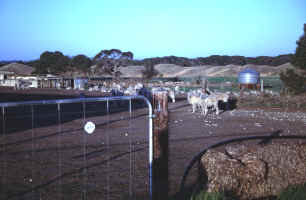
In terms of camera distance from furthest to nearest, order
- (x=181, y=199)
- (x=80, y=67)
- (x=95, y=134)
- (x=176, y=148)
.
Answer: (x=80, y=67) → (x=95, y=134) → (x=176, y=148) → (x=181, y=199)

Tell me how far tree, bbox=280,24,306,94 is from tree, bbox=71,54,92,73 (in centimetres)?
6758

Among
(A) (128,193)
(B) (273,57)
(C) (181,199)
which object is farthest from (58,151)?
(B) (273,57)

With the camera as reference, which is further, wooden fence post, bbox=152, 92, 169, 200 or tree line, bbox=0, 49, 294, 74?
tree line, bbox=0, 49, 294, 74

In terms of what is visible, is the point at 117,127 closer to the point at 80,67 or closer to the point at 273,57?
the point at 80,67

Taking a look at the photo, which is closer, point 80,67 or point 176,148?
point 176,148

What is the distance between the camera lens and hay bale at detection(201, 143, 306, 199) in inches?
203

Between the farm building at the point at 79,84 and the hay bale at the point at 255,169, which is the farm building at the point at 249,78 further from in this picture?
the hay bale at the point at 255,169

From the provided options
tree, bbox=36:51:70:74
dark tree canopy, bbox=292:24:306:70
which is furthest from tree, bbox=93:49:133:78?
dark tree canopy, bbox=292:24:306:70

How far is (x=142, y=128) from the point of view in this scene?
46.0 ft

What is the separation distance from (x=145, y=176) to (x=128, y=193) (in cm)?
106

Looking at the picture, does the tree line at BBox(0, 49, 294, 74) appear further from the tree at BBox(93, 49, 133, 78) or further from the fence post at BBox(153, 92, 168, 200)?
the fence post at BBox(153, 92, 168, 200)

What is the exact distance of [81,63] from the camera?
89.8 m

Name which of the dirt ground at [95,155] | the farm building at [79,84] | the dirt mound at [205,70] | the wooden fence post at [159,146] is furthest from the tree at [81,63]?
the wooden fence post at [159,146]

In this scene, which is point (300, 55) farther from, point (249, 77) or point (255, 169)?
point (255, 169)
